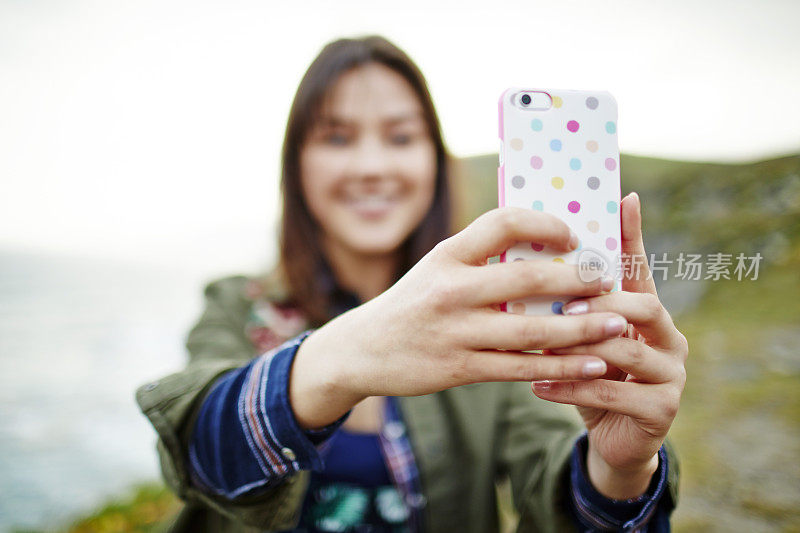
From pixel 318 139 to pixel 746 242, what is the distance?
4.38m

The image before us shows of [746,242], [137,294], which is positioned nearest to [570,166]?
[746,242]

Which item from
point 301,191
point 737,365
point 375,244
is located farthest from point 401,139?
point 737,365

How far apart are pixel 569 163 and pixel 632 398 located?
498 mm

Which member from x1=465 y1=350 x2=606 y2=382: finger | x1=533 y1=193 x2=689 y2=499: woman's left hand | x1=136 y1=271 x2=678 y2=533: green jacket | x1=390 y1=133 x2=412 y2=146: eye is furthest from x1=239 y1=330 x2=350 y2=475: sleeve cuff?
x1=390 y1=133 x2=412 y2=146: eye

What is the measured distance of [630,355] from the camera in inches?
33.6

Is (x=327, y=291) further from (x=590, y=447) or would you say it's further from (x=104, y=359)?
(x=104, y=359)

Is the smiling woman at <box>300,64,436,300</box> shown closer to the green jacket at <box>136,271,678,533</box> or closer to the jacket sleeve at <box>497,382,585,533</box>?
the green jacket at <box>136,271,678,533</box>

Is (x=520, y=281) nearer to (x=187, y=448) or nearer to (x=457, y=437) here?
(x=187, y=448)

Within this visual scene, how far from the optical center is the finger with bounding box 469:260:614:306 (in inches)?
31.4

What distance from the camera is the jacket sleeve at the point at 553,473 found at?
1.17 m

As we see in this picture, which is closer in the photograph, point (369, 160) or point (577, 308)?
point (577, 308)

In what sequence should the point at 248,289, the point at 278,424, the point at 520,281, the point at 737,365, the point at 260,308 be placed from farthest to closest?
the point at 737,365 < the point at 248,289 < the point at 260,308 < the point at 278,424 < the point at 520,281

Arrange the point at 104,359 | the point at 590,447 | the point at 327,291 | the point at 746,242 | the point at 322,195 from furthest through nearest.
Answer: the point at 104,359 → the point at 746,242 → the point at 327,291 → the point at 322,195 → the point at 590,447

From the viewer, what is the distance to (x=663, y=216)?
6.43 m
